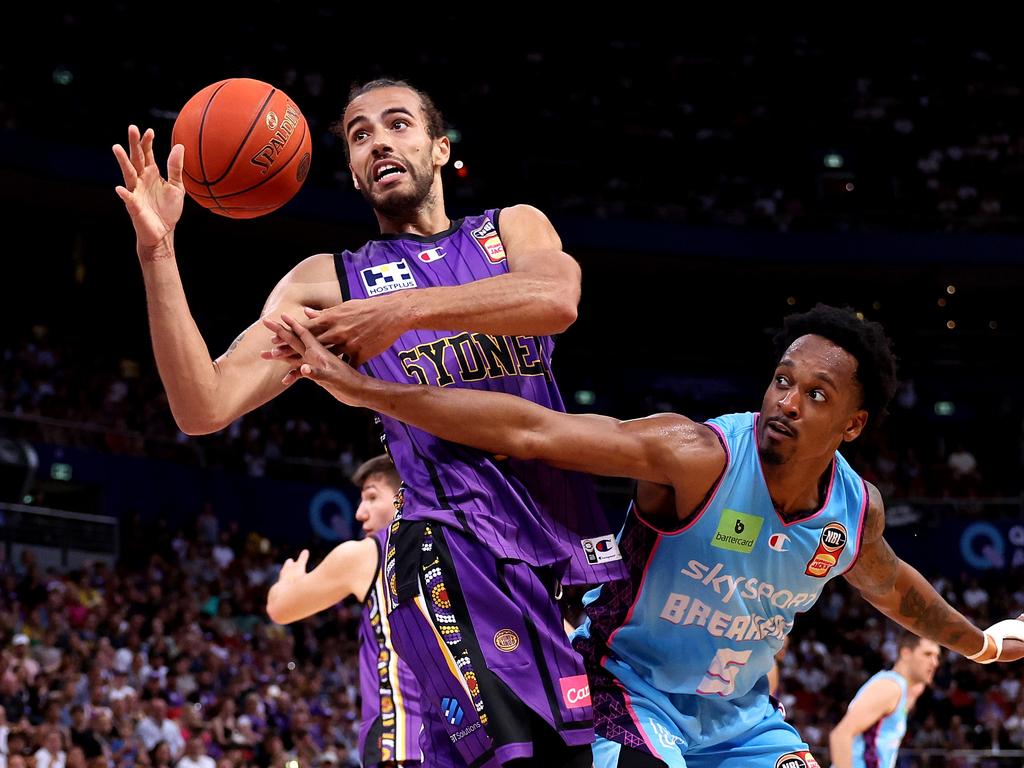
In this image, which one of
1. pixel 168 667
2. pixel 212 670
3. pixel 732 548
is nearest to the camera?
pixel 732 548

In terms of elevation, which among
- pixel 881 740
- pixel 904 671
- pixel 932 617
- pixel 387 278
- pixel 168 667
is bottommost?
pixel 881 740

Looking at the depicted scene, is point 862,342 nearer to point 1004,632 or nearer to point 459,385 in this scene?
point 459,385

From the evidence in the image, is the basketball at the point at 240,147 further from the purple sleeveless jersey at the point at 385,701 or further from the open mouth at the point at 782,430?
the purple sleeveless jersey at the point at 385,701

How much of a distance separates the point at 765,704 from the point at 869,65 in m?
24.3

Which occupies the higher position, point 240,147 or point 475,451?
point 240,147

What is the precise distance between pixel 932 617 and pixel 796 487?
883 mm

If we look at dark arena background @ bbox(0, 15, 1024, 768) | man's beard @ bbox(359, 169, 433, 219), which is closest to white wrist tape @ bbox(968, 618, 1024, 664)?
man's beard @ bbox(359, 169, 433, 219)

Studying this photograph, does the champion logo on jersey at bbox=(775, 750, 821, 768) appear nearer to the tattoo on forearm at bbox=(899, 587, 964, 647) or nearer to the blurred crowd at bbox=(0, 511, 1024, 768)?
the tattoo on forearm at bbox=(899, 587, 964, 647)

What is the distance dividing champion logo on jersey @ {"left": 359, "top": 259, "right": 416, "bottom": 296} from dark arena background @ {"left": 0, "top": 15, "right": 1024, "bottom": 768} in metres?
8.36

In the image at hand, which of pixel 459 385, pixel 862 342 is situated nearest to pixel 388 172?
pixel 459 385

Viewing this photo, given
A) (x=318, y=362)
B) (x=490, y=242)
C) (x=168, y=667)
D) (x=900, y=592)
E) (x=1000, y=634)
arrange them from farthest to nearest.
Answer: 1. (x=168, y=667)
2. (x=1000, y=634)
3. (x=900, y=592)
4. (x=490, y=242)
5. (x=318, y=362)

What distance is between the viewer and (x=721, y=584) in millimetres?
3938

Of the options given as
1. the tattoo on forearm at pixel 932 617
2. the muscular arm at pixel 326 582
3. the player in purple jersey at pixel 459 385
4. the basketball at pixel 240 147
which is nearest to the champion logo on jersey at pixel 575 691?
the player in purple jersey at pixel 459 385

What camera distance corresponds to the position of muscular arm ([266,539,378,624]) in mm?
6242
